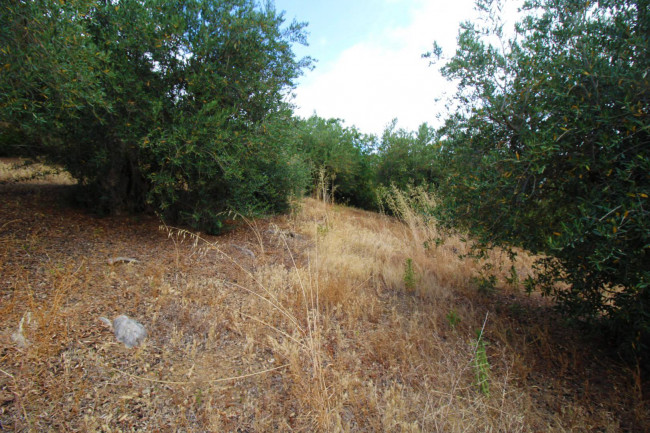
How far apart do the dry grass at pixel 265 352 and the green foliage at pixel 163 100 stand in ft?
3.82

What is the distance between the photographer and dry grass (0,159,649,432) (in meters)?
2.17

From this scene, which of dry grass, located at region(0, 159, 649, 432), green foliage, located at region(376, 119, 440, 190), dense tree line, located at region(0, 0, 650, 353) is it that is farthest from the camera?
green foliage, located at region(376, 119, 440, 190)

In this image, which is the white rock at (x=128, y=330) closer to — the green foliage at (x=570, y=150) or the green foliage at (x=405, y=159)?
the green foliage at (x=570, y=150)

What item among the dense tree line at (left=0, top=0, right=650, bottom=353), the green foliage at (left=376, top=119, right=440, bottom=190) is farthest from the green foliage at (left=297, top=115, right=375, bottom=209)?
the dense tree line at (left=0, top=0, right=650, bottom=353)

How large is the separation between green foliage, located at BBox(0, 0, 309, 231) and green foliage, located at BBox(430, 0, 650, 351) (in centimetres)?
313

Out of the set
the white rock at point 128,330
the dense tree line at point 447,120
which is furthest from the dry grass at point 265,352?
the dense tree line at point 447,120

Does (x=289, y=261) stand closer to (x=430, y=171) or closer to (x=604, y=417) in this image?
(x=604, y=417)

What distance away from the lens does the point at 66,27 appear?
3.28 meters

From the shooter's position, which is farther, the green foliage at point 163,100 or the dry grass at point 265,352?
the green foliage at point 163,100

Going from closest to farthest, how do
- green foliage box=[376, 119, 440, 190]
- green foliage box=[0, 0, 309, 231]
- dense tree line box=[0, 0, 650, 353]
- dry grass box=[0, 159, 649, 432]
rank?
dry grass box=[0, 159, 649, 432], dense tree line box=[0, 0, 650, 353], green foliage box=[0, 0, 309, 231], green foliage box=[376, 119, 440, 190]

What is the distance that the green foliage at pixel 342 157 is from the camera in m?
14.1

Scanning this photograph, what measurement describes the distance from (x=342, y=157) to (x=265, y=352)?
39.8 feet

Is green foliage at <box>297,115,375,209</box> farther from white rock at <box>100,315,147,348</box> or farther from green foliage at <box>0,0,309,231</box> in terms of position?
white rock at <box>100,315,147,348</box>

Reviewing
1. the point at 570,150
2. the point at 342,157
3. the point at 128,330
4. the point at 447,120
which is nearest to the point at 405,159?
the point at 342,157
